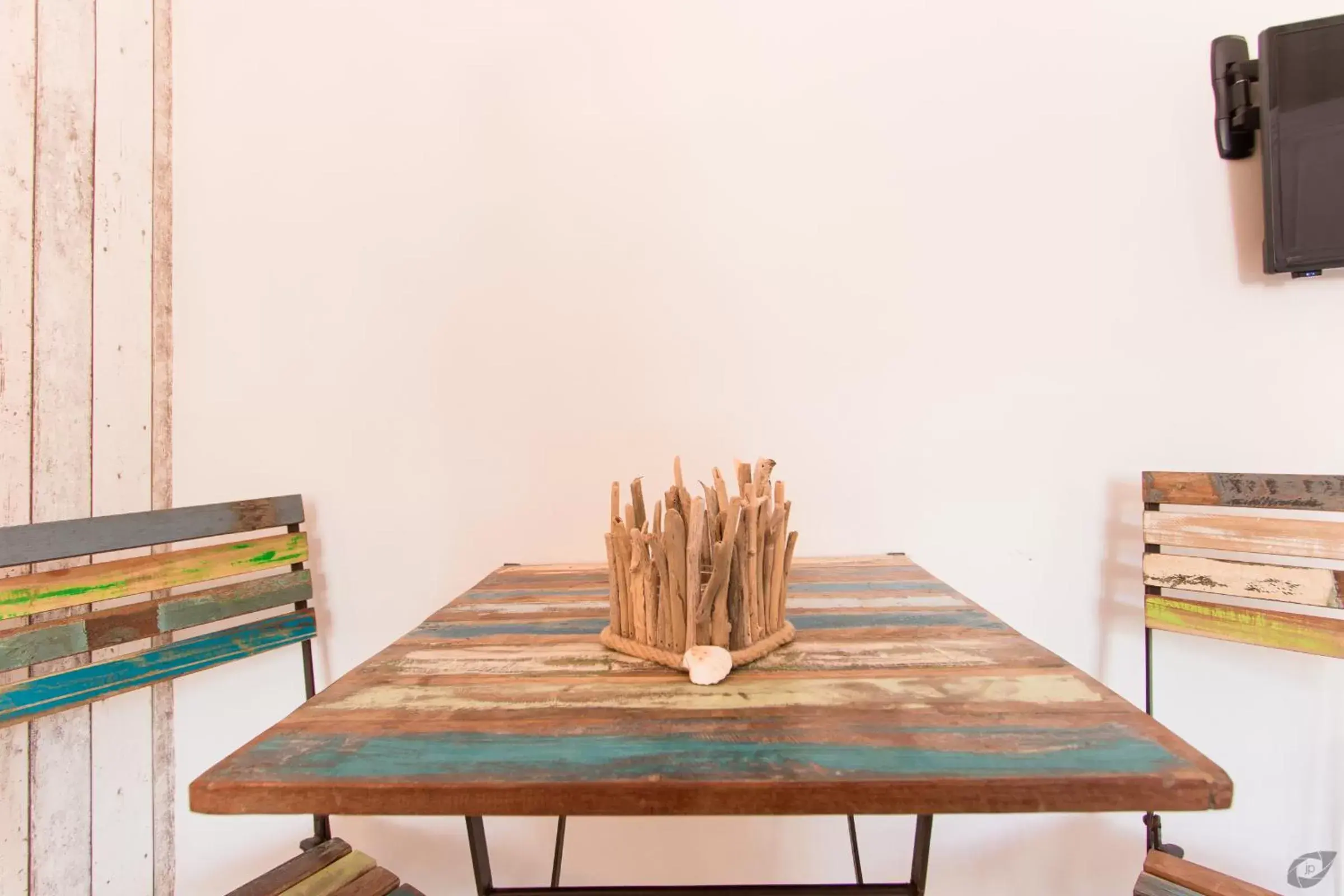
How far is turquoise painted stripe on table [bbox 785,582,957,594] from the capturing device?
0.92 m

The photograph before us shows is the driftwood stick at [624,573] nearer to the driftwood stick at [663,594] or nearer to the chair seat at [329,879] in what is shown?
the driftwood stick at [663,594]

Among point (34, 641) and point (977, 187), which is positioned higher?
point (977, 187)

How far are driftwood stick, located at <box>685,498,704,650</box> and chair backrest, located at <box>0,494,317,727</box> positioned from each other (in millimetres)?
760

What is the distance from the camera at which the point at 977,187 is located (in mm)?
1269

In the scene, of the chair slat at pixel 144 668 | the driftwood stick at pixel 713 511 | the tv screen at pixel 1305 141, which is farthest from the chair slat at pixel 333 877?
the tv screen at pixel 1305 141

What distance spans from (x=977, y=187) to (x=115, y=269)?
1.61m

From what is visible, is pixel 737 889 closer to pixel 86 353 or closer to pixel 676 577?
pixel 676 577

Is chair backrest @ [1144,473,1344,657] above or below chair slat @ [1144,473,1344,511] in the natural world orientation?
below

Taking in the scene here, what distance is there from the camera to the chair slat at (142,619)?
82 centimetres

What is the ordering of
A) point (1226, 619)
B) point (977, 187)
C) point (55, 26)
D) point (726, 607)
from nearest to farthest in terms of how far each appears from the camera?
point (726, 607) → point (1226, 619) → point (55, 26) → point (977, 187)

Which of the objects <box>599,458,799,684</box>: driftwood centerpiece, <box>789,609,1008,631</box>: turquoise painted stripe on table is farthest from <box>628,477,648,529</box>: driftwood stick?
<box>789,609,1008,631</box>: turquoise painted stripe on table

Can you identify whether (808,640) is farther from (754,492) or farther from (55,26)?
(55,26)

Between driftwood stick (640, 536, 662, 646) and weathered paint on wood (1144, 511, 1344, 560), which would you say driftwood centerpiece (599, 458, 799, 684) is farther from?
weathered paint on wood (1144, 511, 1344, 560)

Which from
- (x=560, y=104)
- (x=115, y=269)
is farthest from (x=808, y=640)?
(x=115, y=269)
